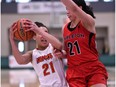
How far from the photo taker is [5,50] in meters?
19.1

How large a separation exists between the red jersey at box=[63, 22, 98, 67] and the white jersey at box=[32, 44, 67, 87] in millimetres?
245

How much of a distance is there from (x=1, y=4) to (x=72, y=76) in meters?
17.1

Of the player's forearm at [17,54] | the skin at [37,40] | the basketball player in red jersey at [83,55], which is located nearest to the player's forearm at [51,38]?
the skin at [37,40]

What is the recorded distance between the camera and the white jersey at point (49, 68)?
309 cm

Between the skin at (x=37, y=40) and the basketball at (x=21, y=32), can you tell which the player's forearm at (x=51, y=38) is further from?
the basketball at (x=21, y=32)

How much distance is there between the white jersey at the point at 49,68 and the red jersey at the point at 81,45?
25 cm

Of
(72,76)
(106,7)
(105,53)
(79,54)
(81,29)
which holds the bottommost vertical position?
(105,53)

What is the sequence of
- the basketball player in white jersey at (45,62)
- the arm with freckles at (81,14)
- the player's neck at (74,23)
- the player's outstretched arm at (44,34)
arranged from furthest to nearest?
the basketball player in white jersey at (45,62), the player's neck at (74,23), the player's outstretched arm at (44,34), the arm with freckles at (81,14)

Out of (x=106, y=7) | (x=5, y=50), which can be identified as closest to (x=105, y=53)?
(x=106, y=7)

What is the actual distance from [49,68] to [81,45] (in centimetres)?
44

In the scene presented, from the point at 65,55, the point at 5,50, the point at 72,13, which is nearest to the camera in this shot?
the point at 72,13

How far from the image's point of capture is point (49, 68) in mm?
3115

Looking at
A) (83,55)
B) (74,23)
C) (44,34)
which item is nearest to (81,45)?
(83,55)

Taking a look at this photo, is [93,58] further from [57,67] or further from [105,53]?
[105,53]
